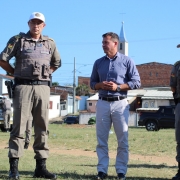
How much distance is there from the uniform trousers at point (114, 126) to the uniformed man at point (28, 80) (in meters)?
0.77

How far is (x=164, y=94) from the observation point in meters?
61.8

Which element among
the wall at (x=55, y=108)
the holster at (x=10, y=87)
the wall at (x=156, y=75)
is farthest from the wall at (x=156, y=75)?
the holster at (x=10, y=87)

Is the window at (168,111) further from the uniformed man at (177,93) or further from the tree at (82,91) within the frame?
the tree at (82,91)

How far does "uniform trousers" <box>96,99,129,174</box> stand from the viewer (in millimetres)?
6750

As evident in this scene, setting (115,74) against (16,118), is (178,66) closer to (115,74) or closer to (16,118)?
(115,74)

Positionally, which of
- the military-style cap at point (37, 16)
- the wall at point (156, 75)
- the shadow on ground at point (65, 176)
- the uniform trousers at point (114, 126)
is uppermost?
the wall at point (156, 75)

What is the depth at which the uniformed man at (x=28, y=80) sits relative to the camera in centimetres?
636

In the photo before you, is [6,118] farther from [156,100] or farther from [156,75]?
[156,75]

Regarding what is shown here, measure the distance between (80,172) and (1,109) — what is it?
20.7 metres

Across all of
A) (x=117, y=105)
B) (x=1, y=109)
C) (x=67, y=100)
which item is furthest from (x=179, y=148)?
(x=67, y=100)

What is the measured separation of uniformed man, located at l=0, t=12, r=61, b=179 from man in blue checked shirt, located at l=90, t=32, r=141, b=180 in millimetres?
790

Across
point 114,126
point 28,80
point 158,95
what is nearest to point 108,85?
point 114,126

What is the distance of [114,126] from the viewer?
22.4 ft

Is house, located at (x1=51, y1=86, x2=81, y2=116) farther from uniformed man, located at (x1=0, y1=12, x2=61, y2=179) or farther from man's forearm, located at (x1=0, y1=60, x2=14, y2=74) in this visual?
uniformed man, located at (x1=0, y1=12, x2=61, y2=179)
